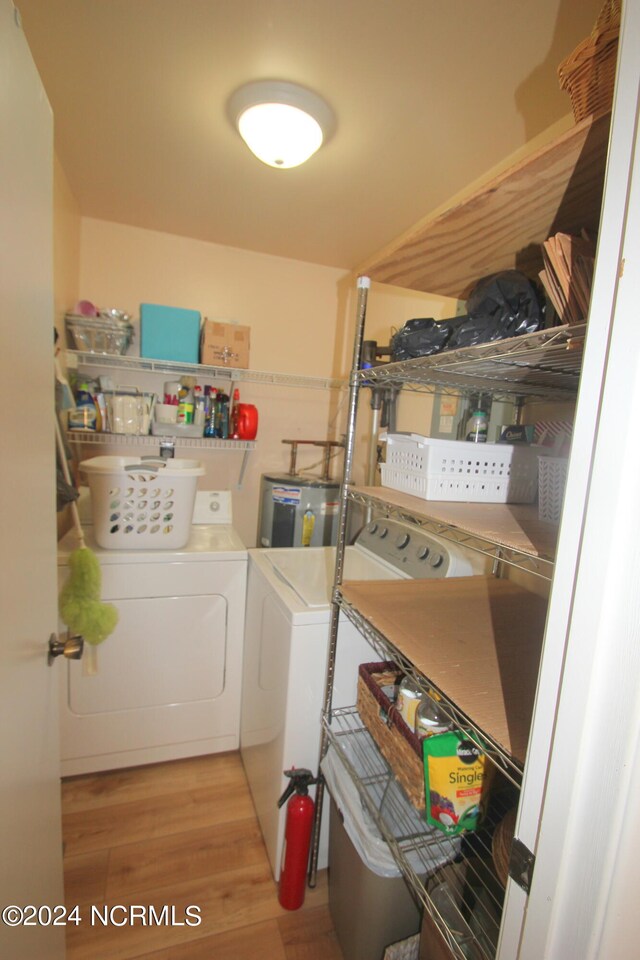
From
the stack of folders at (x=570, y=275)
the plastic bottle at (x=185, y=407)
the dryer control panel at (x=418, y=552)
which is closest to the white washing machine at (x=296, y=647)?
the dryer control panel at (x=418, y=552)

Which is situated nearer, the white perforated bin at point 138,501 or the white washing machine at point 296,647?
the white washing machine at point 296,647

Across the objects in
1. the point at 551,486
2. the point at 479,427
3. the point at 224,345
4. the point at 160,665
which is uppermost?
the point at 224,345

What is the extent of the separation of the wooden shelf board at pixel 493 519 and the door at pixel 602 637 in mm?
169

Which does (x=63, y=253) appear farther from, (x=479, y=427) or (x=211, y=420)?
(x=479, y=427)

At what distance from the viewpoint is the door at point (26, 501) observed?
2.04 feet

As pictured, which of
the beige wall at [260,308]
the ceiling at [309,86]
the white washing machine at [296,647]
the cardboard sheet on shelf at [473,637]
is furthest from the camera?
the beige wall at [260,308]

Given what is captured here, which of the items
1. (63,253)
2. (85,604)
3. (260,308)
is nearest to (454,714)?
(85,604)

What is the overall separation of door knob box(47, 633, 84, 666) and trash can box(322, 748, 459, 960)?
2.61 ft

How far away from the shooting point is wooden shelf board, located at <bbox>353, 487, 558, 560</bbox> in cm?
69

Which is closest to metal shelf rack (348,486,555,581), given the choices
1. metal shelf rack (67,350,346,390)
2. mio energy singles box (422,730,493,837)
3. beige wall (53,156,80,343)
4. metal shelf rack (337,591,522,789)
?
metal shelf rack (337,591,522,789)

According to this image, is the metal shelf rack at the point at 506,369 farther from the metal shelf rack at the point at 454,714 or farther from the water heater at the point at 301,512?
the water heater at the point at 301,512

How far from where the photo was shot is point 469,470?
1.08 metres

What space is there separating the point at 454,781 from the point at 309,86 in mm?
1936

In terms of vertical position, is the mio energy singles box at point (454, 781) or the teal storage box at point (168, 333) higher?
the teal storage box at point (168, 333)
